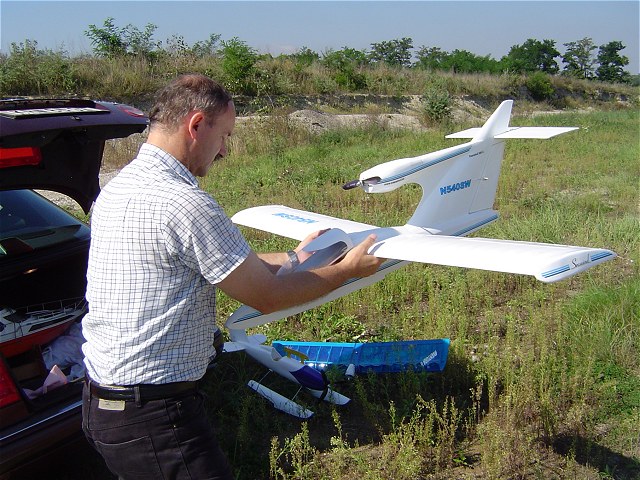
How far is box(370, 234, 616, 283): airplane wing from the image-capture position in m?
2.67

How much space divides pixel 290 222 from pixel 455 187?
1.39 metres

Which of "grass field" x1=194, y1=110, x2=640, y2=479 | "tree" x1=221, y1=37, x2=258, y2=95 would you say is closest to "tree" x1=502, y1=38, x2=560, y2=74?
"tree" x1=221, y1=37, x2=258, y2=95

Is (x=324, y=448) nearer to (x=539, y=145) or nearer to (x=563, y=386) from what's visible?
(x=563, y=386)

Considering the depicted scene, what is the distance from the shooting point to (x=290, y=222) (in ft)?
14.3

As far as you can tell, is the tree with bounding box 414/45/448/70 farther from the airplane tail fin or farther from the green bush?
the airplane tail fin

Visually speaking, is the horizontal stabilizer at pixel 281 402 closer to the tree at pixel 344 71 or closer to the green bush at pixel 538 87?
the tree at pixel 344 71

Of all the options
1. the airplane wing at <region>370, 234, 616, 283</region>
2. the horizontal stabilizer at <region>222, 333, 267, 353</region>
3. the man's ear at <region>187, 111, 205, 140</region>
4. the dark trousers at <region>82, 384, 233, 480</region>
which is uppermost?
the man's ear at <region>187, 111, 205, 140</region>

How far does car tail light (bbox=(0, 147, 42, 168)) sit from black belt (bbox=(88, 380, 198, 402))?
1618mm

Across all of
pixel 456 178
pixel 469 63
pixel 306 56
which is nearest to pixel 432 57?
pixel 469 63

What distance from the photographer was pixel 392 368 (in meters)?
3.76

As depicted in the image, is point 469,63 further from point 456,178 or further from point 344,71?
point 456,178

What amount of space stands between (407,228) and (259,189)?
537 centimetres

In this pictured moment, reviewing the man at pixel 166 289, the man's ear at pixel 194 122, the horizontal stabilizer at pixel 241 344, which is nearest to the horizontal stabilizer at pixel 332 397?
the horizontal stabilizer at pixel 241 344

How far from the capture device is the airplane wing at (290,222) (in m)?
4.17
